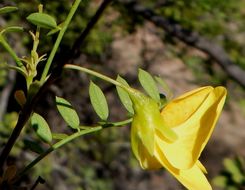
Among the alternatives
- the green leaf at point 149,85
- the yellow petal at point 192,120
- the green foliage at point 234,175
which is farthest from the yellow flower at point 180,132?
the green foliage at point 234,175

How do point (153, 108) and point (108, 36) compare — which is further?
point (108, 36)

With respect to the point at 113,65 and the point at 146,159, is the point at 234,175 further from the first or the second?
the point at 146,159

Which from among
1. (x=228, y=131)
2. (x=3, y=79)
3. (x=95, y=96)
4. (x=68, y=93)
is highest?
(x=95, y=96)

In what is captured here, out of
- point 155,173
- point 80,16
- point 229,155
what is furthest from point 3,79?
point 229,155

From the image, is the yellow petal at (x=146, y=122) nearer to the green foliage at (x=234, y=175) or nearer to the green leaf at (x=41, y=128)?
the green leaf at (x=41, y=128)

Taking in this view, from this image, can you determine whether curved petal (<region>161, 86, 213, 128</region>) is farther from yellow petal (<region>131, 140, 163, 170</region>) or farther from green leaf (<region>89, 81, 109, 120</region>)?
green leaf (<region>89, 81, 109, 120</region>)

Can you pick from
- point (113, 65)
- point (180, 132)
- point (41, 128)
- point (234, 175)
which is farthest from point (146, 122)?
point (113, 65)

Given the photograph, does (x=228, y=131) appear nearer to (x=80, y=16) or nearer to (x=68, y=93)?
(x=68, y=93)
